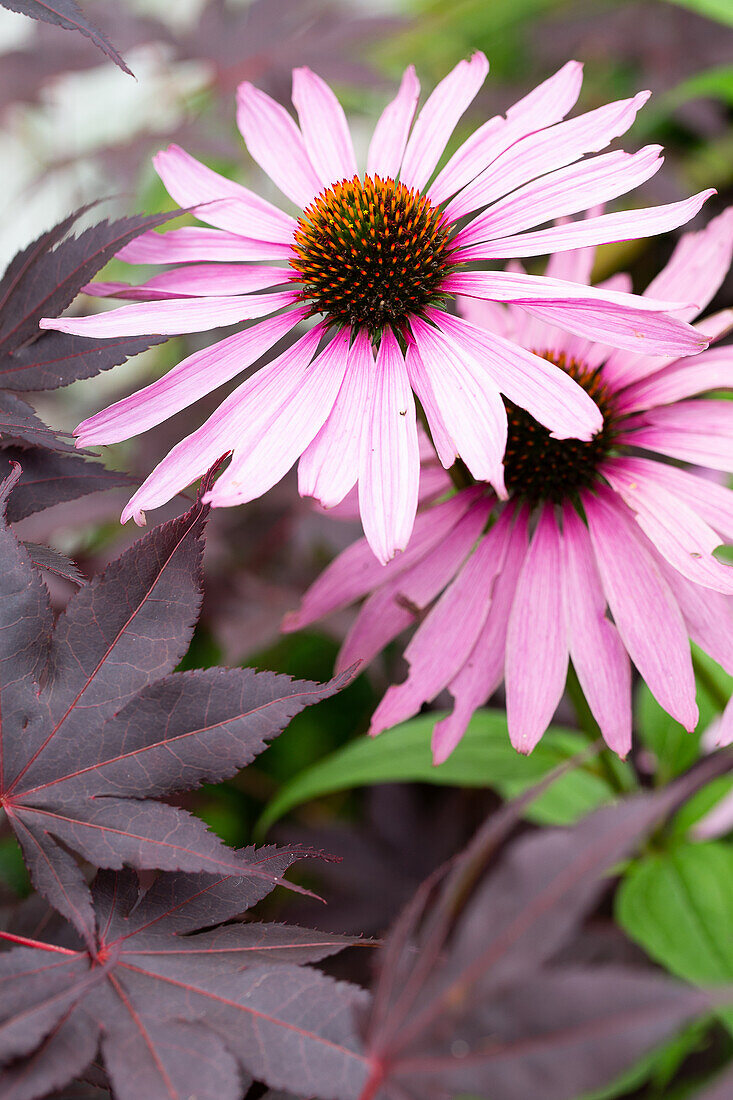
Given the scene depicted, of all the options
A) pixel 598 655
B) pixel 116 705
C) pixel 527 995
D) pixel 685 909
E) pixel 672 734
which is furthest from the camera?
pixel 672 734

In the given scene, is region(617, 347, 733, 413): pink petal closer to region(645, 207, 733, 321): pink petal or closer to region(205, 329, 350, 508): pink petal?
region(645, 207, 733, 321): pink petal

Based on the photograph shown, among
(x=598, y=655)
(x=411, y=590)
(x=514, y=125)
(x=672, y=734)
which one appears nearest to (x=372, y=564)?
(x=411, y=590)

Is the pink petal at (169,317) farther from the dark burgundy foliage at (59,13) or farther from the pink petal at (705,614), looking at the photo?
the pink petal at (705,614)

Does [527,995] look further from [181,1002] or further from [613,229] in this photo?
[613,229]

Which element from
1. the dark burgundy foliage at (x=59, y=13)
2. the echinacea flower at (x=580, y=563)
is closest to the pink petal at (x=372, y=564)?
the echinacea flower at (x=580, y=563)

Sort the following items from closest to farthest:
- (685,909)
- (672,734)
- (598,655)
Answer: (598,655), (685,909), (672,734)

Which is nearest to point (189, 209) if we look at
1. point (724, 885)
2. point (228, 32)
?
point (724, 885)

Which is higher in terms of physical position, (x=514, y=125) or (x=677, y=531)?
(x=514, y=125)

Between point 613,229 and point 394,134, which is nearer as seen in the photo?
point 613,229

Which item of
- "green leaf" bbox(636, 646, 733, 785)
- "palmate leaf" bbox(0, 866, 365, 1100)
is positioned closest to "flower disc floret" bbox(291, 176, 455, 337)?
"palmate leaf" bbox(0, 866, 365, 1100)
